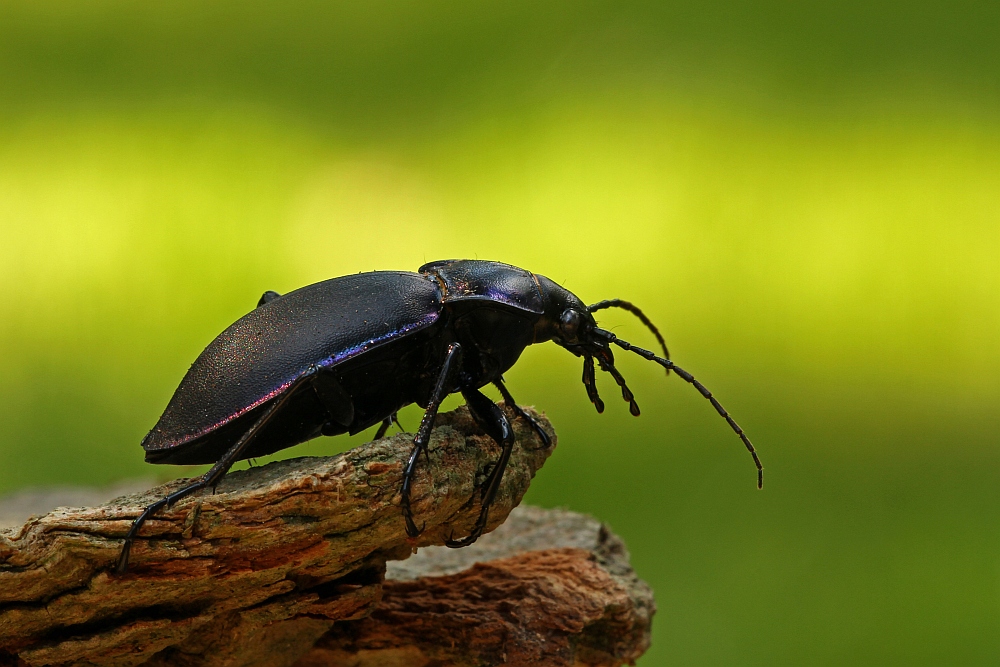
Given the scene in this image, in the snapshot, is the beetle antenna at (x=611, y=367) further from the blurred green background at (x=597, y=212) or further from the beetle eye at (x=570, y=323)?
the blurred green background at (x=597, y=212)

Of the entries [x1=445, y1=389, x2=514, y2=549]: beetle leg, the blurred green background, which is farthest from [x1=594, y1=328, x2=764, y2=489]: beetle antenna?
the blurred green background

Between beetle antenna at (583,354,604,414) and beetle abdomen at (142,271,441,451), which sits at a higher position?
beetle abdomen at (142,271,441,451)

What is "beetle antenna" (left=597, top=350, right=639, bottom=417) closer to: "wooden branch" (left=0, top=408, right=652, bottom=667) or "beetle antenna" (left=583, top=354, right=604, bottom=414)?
"beetle antenna" (left=583, top=354, right=604, bottom=414)

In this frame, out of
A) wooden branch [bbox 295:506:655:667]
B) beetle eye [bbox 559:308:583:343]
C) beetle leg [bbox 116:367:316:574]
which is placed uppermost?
beetle eye [bbox 559:308:583:343]

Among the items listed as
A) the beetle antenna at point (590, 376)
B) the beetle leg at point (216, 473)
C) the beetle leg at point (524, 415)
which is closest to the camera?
the beetle leg at point (216, 473)

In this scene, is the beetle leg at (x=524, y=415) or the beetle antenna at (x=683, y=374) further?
the beetle leg at (x=524, y=415)

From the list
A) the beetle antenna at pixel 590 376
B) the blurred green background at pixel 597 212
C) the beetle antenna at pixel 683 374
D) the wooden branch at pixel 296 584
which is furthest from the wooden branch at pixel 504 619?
the blurred green background at pixel 597 212

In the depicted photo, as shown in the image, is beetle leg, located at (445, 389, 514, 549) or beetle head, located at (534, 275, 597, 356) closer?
beetle leg, located at (445, 389, 514, 549)

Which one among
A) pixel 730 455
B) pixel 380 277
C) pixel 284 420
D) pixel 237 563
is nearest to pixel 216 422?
pixel 284 420
